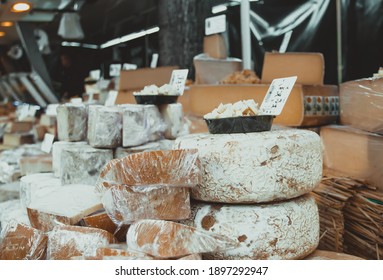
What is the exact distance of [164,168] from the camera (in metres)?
1.30

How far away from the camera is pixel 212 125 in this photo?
1499 millimetres

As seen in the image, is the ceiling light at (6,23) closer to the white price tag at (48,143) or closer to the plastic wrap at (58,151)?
A: the white price tag at (48,143)

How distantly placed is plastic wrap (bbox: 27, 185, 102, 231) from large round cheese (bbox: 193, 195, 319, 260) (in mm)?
424

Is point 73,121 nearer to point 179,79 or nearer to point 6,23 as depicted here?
point 179,79

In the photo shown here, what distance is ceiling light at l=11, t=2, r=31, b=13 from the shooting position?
102 inches

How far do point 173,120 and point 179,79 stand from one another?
0.68 feet

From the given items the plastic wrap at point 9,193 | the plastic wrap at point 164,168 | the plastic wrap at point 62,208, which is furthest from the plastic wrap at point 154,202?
the plastic wrap at point 9,193

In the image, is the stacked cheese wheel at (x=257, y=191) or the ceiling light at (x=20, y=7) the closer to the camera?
the stacked cheese wheel at (x=257, y=191)

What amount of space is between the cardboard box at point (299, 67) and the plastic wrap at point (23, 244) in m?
1.13

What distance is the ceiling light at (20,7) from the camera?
2603 mm

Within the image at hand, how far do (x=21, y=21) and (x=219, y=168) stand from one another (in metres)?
2.02

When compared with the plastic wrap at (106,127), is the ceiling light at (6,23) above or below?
above

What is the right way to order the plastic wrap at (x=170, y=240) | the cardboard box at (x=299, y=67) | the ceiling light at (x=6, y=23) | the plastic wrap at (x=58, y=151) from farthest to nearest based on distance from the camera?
the ceiling light at (x=6, y=23) < the plastic wrap at (x=58, y=151) < the cardboard box at (x=299, y=67) < the plastic wrap at (x=170, y=240)

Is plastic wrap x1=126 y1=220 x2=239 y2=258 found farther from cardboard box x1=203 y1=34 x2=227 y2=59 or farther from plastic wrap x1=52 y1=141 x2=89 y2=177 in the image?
cardboard box x1=203 y1=34 x2=227 y2=59
